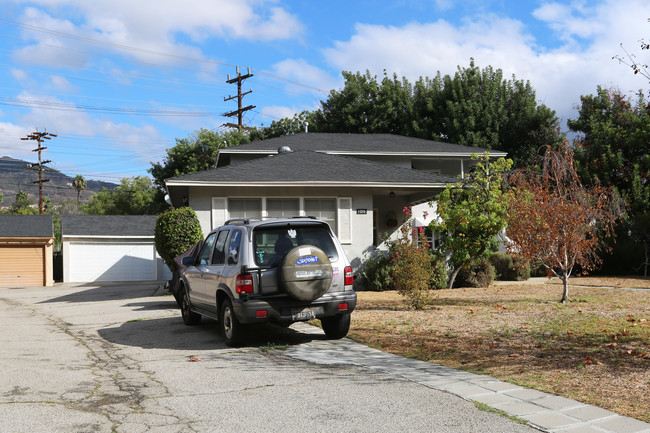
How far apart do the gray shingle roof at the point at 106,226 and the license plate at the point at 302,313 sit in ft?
86.5

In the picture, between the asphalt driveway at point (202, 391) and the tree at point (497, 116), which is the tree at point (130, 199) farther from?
the asphalt driveway at point (202, 391)

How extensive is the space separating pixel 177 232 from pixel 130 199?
1979 inches

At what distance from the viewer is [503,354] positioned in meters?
7.78

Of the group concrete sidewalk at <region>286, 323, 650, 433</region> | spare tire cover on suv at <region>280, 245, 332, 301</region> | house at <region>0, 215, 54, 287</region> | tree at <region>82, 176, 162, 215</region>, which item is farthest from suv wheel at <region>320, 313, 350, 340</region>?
tree at <region>82, 176, 162, 215</region>

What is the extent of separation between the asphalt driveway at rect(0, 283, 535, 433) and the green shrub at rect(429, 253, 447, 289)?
27.5 feet

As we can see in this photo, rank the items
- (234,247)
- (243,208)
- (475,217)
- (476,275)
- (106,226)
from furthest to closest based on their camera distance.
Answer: (106,226)
(476,275)
(243,208)
(475,217)
(234,247)

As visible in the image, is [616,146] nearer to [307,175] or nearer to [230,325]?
[307,175]

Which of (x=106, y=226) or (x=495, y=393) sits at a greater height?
(x=106, y=226)

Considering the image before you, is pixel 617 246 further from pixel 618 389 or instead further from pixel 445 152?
pixel 618 389

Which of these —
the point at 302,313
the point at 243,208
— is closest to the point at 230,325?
the point at 302,313

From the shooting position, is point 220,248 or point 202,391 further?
point 220,248

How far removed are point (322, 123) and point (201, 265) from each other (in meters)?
33.1

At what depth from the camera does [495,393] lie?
19.2 ft

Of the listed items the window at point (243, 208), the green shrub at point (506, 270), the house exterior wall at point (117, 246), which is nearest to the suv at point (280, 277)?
the window at point (243, 208)
